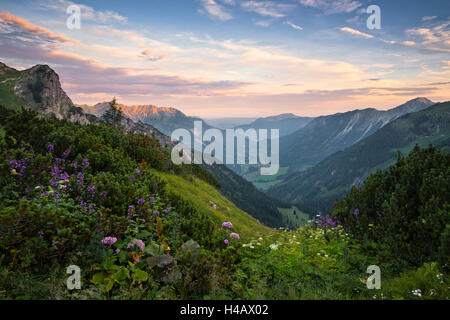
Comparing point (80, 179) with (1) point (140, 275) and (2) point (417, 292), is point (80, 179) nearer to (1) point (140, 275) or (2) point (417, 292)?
(1) point (140, 275)

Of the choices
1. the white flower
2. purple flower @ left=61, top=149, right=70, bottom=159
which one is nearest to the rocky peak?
purple flower @ left=61, top=149, right=70, bottom=159

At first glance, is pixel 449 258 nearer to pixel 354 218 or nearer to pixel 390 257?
pixel 390 257

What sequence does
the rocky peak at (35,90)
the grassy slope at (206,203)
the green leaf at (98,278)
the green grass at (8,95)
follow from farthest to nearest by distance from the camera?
the rocky peak at (35,90), the green grass at (8,95), the grassy slope at (206,203), the green leaf at (98,278)

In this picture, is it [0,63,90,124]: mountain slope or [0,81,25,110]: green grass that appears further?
[0,63,90,124]: mountain slope

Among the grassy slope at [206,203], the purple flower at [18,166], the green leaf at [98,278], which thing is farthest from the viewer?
the grassy slope at [206,203]

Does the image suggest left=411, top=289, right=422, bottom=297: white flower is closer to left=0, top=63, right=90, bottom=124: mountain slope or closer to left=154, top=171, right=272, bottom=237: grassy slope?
left=154, top=171, right=272, bottom=237: grassy slope

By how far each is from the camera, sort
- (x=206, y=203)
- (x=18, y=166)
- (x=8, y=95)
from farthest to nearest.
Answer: (x=8, y=95)
(x=206, y=203)
(x=18, y=166)

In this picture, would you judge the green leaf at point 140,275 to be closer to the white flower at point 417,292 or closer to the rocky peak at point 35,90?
the white flower at point 417,292

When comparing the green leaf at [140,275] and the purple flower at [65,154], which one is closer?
the green leaf at [140,275]

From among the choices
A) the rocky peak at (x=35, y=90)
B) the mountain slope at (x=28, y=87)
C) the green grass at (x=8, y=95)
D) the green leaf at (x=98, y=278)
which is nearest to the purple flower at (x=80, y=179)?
the green leaf at (x=98, y=278)

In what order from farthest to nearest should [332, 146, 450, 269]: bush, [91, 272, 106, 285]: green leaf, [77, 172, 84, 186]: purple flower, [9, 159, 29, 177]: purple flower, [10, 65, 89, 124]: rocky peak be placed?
[10, 65, 89, 124]: rocky peak → [77, 172, 84, 186]: purple flower → [9, 159, 29, 177]: purple flower → [332, 146, 450, 269]: bush → [91, 272, 106, 285]: green leaf

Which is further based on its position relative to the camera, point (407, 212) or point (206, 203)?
point (206, 203)

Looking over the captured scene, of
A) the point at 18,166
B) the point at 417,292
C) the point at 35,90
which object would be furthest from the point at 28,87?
the point at 417,292
